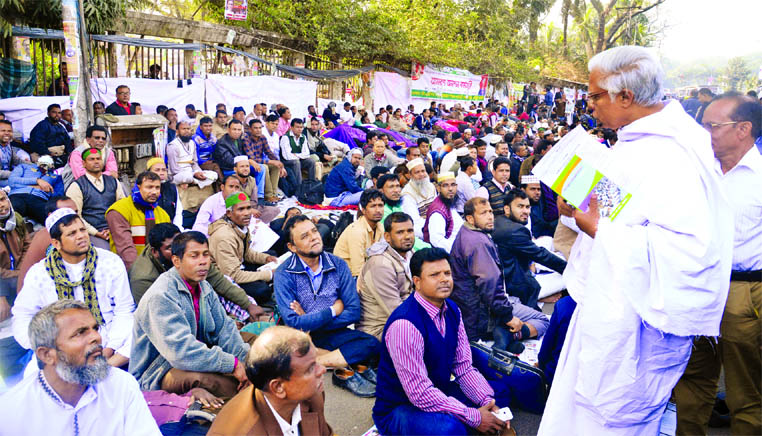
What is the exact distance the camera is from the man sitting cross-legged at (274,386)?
1.90m

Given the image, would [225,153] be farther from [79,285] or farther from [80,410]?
[80,410]

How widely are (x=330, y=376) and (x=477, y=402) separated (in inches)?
45.3

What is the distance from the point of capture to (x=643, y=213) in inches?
68.4

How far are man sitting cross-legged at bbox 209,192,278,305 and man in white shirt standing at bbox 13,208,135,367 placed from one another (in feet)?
3.62

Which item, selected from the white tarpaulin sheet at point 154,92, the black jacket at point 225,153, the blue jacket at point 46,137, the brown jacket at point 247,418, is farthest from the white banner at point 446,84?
the brown jacket at point 247,418

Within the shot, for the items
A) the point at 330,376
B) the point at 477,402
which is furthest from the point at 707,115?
the point at 330,376

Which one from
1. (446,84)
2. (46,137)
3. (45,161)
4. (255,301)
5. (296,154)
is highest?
(446,84)

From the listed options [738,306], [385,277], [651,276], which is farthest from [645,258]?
[385,277]

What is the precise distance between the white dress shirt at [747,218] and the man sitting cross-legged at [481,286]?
1511 mm

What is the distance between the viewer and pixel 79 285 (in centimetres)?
337

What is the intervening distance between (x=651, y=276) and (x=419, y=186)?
5311 millimetres

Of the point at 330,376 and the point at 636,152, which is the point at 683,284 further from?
the point at 330,376

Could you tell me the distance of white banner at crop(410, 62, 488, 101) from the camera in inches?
778

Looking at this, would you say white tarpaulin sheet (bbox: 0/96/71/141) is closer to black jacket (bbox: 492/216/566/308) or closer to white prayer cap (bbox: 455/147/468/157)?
white prayer cap (bbox: 455/147/468/157)
